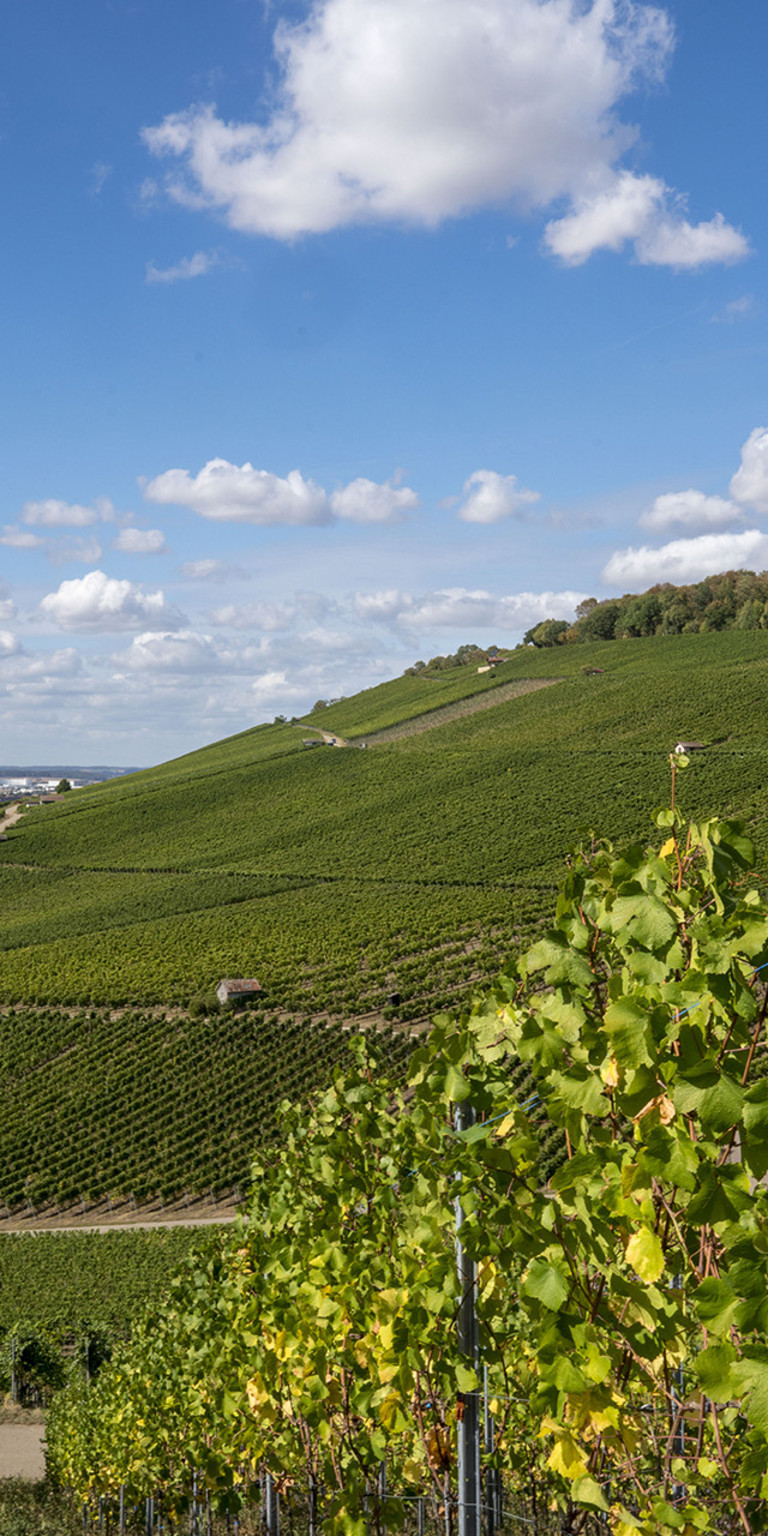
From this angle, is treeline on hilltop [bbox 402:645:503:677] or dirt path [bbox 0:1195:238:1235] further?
treeline on hilltop [bbox 402:645:503:677]

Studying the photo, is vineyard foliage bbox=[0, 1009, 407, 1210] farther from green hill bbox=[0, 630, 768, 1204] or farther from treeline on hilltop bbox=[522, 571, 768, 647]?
treeline on hilltop bbox=[522, 571, 768, 647]

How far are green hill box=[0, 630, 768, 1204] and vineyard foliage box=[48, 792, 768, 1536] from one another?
2.42 ft

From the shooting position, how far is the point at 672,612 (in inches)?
4867

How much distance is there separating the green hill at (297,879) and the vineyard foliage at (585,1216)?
→ 0.74 m

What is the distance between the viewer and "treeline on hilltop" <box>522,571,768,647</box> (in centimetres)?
11600

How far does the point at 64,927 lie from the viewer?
69.2 m

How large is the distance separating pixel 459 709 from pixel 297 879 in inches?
1963

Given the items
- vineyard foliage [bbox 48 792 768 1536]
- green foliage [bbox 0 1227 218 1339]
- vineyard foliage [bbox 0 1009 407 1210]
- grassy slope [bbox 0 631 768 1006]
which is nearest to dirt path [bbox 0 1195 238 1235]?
vineyard foliage [bbox 0 1009 407 1210]

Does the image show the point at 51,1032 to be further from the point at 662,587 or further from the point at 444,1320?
the point at 662,587

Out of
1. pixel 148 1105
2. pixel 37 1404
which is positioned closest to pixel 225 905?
pixel 148 1105

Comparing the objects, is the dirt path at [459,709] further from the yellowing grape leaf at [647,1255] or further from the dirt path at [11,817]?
the yellowing grape leaf at [647,1255]

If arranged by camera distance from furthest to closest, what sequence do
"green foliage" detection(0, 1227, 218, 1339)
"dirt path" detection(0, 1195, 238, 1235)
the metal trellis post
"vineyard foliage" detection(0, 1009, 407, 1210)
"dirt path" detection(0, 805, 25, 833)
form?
"dirt path" detection(0, 805, 25, 833) < "vineyard foliage" detection(0, 1009, 407, 1210) < "dirt path" detection(0, 1195, 238, 1235) < "green foliage" detection(0, 1227, 218, 1339) < the metal trellis post

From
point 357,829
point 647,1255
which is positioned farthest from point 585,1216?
point 357,829

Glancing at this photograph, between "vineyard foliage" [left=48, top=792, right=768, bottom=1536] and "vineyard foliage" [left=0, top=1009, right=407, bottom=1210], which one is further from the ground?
"vineyard foliage" [left=48, top=792, right=768, bottom=1536]
